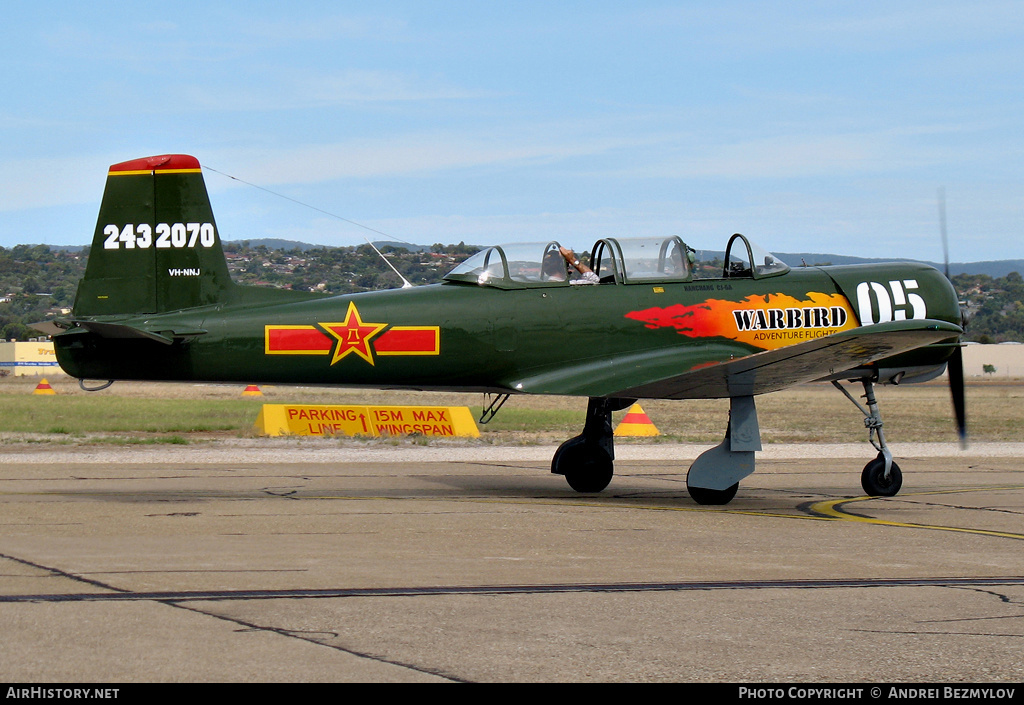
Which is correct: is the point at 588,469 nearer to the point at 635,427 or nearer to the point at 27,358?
the point at 635,427

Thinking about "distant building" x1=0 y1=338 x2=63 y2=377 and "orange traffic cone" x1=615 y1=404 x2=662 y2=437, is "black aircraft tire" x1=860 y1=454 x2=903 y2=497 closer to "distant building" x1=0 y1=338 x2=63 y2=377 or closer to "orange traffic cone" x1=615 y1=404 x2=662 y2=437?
"orange traffic cone" x1=615 y1=404 x2=662 y2=437

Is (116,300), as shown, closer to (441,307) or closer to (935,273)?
(441,307)

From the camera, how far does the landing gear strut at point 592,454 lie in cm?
1352

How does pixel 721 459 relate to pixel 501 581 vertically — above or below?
above

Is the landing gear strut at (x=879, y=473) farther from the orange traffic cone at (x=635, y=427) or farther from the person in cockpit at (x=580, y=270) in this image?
the orange traffic cone at (x=635, y=427)

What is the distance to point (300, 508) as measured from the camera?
1143 cm

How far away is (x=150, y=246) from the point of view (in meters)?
12.3

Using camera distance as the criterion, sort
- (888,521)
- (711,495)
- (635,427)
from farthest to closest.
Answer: (635,427), (711,495), (888,521)

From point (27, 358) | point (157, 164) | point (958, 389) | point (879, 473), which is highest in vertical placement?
point (157, 164)

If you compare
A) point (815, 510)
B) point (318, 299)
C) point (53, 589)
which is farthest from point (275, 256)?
point (53, 589)

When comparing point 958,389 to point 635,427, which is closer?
point 958,389

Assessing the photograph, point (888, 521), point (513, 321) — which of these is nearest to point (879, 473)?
point (888, 521)

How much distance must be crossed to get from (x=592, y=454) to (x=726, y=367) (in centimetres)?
290

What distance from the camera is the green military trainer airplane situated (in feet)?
39.0
